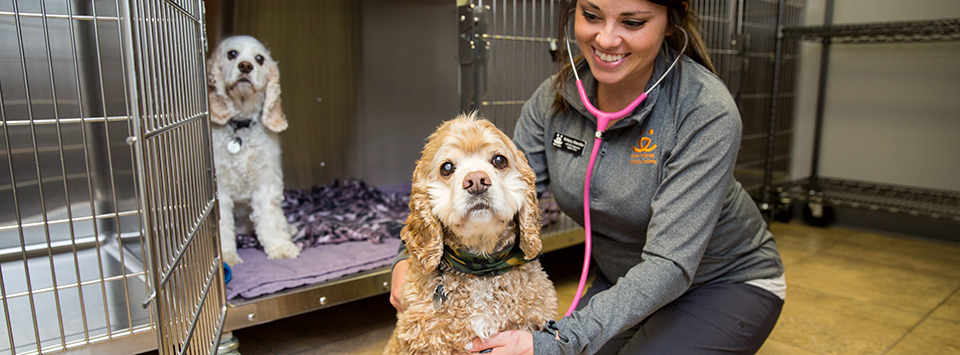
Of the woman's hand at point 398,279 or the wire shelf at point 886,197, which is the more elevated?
the woman's hand at point 398,279

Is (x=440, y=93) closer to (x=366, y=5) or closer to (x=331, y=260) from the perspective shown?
(x=366, y=5)

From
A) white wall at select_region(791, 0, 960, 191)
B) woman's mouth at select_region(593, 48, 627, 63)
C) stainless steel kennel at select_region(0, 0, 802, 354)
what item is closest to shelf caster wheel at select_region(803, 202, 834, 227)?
white wall at select_region(791, 0, 960, 191)

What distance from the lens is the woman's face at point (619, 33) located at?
1.46 metres

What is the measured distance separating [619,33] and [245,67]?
5.56 feet

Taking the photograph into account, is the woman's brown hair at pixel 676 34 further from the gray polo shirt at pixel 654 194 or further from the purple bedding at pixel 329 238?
the purple bedding at pixel 329 238

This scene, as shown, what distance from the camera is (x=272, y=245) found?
249cm

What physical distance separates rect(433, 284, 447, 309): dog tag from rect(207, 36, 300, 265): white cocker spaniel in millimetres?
1378

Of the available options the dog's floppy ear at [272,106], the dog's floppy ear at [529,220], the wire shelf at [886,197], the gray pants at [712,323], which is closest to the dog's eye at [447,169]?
the dog's floppy ear at [529,220]

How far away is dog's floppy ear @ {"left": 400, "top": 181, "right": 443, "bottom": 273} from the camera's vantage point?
1193mm

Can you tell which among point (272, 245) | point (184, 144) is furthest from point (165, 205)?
point (272, 245)

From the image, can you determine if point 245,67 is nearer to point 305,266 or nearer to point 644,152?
point 305,266

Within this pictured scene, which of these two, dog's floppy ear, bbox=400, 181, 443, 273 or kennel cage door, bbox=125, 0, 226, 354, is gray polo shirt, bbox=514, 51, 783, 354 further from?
kennel cage door, bbox=125, 0, 226, 354

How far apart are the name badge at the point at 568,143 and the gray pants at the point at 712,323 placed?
20.7 inches

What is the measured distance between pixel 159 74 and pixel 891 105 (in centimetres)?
432
